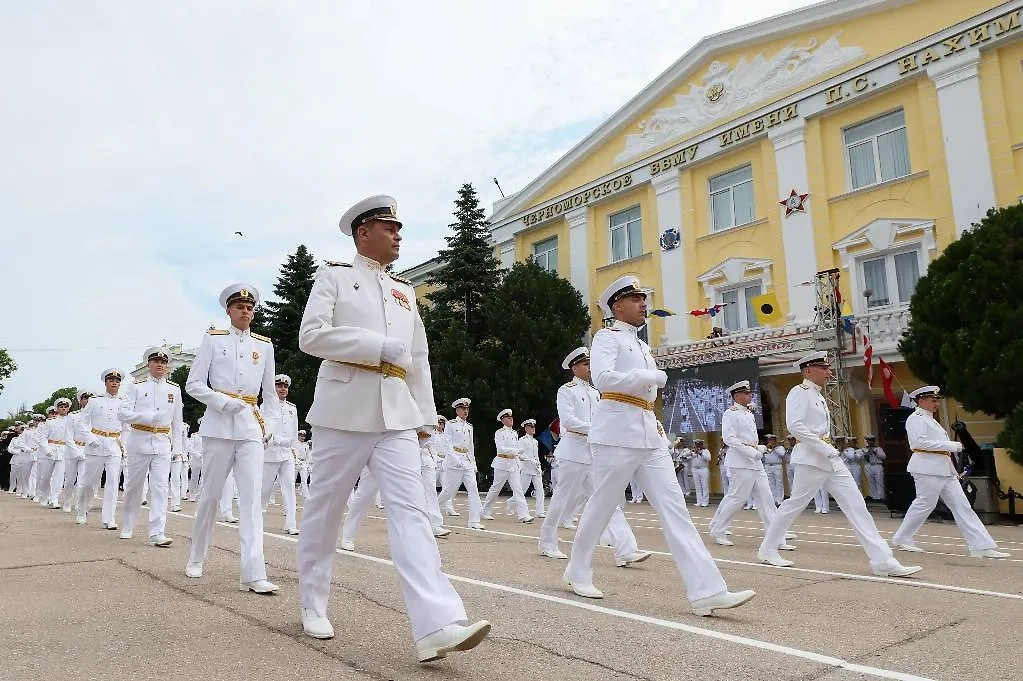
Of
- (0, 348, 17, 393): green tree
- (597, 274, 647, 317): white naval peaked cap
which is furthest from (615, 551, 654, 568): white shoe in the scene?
(0, 348, 17, 393): green tree

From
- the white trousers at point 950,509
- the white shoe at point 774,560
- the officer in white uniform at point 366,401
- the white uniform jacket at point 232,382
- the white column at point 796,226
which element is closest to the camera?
the officer in white uniform at point 366,401

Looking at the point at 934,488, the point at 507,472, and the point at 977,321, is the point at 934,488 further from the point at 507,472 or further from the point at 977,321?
the point at 507,472

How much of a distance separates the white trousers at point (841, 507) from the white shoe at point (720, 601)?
2762mm

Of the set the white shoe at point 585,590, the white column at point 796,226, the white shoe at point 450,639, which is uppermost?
the white column at point 796,226

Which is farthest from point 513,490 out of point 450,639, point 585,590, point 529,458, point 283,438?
point 450,639

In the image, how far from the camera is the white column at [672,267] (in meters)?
24.3

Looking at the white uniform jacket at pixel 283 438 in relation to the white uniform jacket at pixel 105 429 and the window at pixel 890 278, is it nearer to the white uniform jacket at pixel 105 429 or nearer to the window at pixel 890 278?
the white uniform jacket at pixel 105 429

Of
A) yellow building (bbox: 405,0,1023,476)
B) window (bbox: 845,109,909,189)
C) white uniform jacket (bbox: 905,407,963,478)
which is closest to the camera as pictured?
white uniform jacket (bbox: 905,407,963,478)

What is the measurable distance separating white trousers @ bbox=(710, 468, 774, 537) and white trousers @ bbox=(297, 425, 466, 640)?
7.08 m

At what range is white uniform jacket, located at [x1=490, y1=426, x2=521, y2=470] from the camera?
46.0 ft

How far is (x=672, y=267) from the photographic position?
977 inches

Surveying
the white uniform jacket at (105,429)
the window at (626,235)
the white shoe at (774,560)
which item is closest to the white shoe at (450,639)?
the white shoe at (774,560)

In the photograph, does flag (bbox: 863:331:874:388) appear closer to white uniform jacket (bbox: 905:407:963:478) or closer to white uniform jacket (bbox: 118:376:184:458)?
white uniform jacket (bbox: 905:407:963:478)

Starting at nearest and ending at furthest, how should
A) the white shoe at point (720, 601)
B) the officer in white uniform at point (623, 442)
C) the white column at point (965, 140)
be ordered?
the white shoe at point (720, 601)
the officer in white uniform at point (623, 442)
the white column at point (965, 140)
